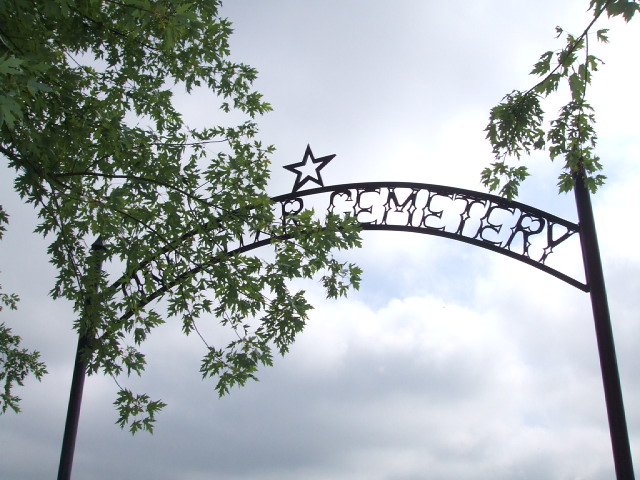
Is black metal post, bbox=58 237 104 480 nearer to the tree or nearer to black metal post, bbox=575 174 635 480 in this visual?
the tree

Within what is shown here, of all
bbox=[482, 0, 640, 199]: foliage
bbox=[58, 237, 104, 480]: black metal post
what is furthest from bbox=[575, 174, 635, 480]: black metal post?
bbox=[58, 237, 104, 480]: black metal post

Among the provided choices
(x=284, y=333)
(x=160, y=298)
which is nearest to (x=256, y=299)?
(x=284, y=333)

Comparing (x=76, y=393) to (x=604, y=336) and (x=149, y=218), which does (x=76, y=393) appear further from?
(x=604, y=336)

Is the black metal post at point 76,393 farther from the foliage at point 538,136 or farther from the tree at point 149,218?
the foliage at point 538,136

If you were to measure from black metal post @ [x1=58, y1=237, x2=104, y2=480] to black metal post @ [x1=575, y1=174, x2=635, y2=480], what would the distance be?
21.8 ft

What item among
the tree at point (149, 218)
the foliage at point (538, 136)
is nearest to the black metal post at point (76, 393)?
the tree at point (149, 218)

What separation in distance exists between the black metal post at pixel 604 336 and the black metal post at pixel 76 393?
6.64 m

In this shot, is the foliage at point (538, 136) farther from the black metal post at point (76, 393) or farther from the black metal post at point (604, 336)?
the black metal post at point (76, 393)

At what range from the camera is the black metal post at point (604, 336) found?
7.28m

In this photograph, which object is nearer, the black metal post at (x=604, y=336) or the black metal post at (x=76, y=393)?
the black metal post at (x=604, y=336)

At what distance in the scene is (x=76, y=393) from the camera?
8680 mm

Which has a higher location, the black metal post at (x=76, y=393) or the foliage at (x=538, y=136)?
the foliage at (x=538, y=136)

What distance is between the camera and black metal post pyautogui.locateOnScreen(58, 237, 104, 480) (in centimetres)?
830

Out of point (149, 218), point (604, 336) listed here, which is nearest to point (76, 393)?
point (149, 218)
